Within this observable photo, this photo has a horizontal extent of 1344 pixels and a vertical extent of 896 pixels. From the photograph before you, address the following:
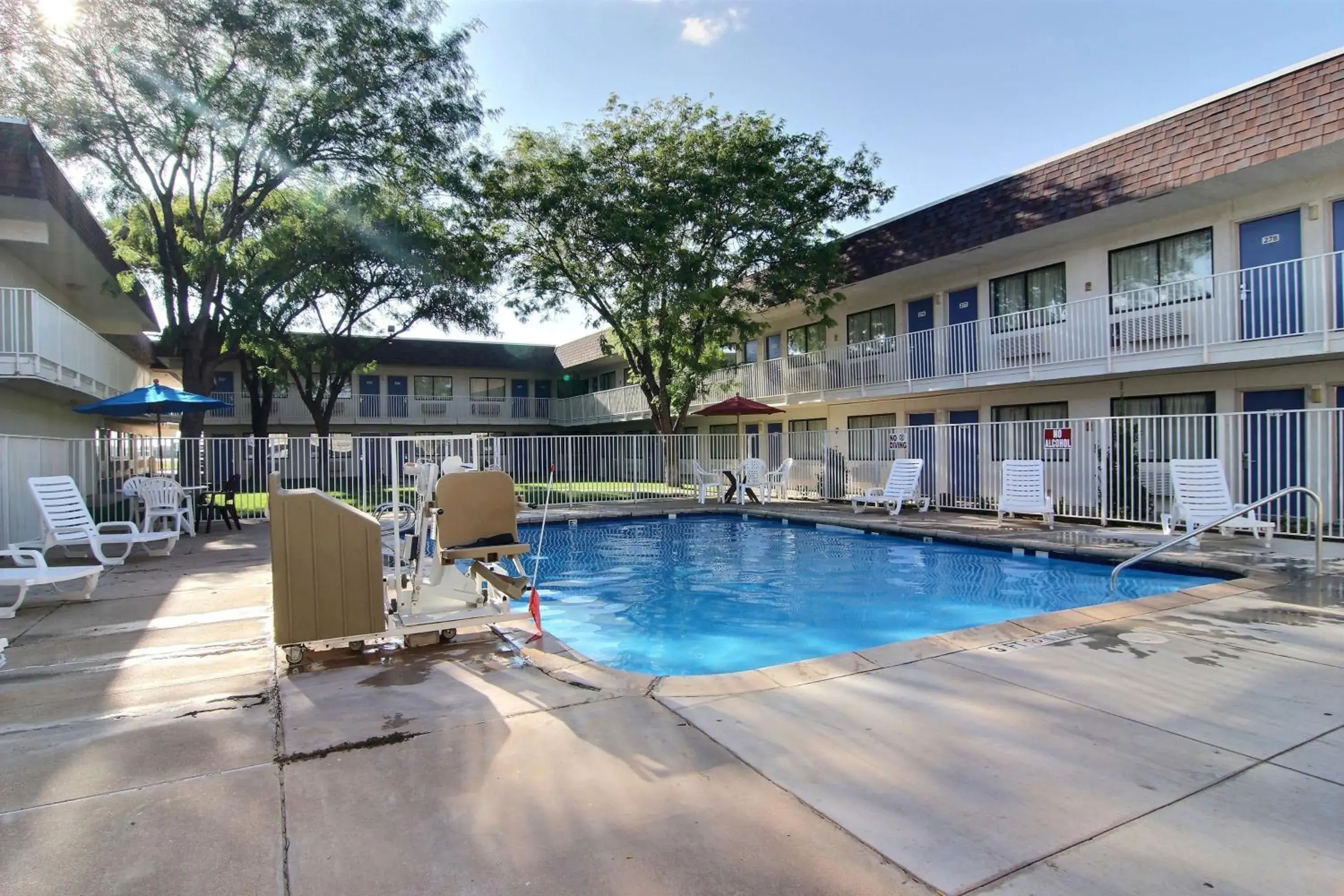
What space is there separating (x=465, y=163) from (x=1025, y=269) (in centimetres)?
1451

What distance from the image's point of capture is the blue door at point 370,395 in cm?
3256

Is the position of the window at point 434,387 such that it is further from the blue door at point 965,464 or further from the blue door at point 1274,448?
the blue door at point 1274,448

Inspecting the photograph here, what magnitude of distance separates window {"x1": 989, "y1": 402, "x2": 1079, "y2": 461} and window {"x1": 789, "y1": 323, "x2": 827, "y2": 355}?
6.16 m

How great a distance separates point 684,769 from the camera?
9.60 ft

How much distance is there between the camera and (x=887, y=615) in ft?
24.7

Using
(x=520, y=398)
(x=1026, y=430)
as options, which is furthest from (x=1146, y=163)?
(x=520, y=398)

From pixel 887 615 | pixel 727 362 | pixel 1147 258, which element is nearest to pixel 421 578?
pixel 887 615

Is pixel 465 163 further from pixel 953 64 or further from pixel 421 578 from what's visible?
pixel 421 578

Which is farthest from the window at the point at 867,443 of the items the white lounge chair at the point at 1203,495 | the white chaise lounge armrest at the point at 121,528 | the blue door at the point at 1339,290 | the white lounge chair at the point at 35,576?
the white lounge chair at the point at 35,576

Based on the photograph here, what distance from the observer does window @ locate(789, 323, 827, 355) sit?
21484 mm

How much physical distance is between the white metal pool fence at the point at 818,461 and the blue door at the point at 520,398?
16641mm

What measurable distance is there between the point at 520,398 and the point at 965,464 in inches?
994

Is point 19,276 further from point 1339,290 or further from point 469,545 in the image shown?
point 1339,290

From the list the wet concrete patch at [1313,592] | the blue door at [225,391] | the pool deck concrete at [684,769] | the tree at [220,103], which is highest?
the tree at [220,103]
